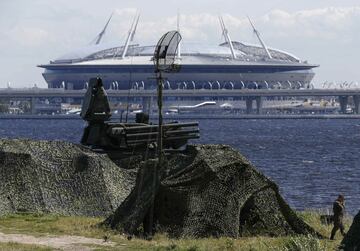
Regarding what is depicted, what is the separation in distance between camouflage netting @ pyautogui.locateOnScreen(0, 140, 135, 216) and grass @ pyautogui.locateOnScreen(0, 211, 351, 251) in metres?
1.01

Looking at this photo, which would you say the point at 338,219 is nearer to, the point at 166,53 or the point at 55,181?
the point at 166,53

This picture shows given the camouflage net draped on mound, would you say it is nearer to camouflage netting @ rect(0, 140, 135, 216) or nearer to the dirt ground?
the dirt ground

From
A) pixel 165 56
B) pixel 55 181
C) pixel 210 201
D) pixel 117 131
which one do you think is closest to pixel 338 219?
pixel 210 201

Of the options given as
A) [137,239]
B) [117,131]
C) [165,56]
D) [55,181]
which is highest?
[165,56]

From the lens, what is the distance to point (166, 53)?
24.9 m

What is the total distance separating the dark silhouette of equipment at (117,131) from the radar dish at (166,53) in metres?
4.94

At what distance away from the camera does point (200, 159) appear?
74.8 feet

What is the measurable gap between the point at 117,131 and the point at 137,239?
8.69 meters

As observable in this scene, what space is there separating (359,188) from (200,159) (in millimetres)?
30870

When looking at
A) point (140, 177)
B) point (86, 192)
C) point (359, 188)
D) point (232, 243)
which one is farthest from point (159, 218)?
point (359, 188)

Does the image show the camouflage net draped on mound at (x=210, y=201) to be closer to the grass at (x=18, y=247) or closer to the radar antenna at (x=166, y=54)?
the radar antenna at (x=166, y=54)

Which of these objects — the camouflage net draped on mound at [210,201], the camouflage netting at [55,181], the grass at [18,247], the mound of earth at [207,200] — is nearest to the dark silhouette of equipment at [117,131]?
the camouflage netting at [55,181]

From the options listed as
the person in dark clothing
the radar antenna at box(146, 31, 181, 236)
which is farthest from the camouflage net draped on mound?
the radar antenna at box(146, 31, 181, 236)

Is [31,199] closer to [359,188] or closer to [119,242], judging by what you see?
[119,242]
